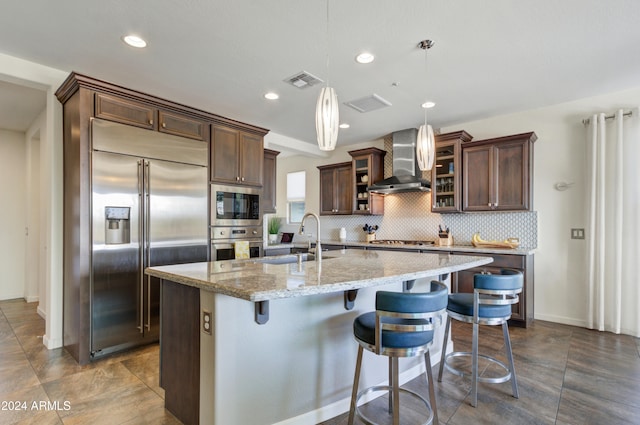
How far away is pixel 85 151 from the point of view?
9.64ft

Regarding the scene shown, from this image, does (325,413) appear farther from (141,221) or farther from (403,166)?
(403,166)

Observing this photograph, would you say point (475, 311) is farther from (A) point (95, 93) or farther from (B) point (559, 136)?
(A) point (95, 93)

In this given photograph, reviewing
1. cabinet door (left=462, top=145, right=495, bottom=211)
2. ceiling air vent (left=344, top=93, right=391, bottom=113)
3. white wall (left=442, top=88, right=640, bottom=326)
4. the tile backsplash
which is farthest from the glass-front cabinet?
ceiling air vent (left=344, top=93, right=391, bottom=113)

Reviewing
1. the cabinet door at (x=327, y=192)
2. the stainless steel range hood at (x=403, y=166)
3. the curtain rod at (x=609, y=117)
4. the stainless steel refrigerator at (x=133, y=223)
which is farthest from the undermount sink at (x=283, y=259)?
the curtain rod at (x=609, y=117)

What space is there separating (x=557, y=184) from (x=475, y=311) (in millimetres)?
2839

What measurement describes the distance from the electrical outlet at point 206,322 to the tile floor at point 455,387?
2.62 ft

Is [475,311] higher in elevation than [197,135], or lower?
lower

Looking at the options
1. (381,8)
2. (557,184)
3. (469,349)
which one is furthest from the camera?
(557,184)

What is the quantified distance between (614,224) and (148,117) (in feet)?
17.1

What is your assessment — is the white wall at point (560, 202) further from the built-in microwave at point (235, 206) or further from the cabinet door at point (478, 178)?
the built-in microwave at point (235, 206)

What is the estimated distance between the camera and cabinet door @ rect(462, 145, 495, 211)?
436 cm

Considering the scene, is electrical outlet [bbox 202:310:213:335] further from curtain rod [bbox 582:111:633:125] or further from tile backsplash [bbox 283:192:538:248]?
curtain rod [bbox 582:111:633:125]

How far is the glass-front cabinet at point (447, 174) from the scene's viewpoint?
15.1 feet

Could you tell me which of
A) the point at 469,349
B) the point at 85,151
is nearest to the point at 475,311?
the point at 469,349
